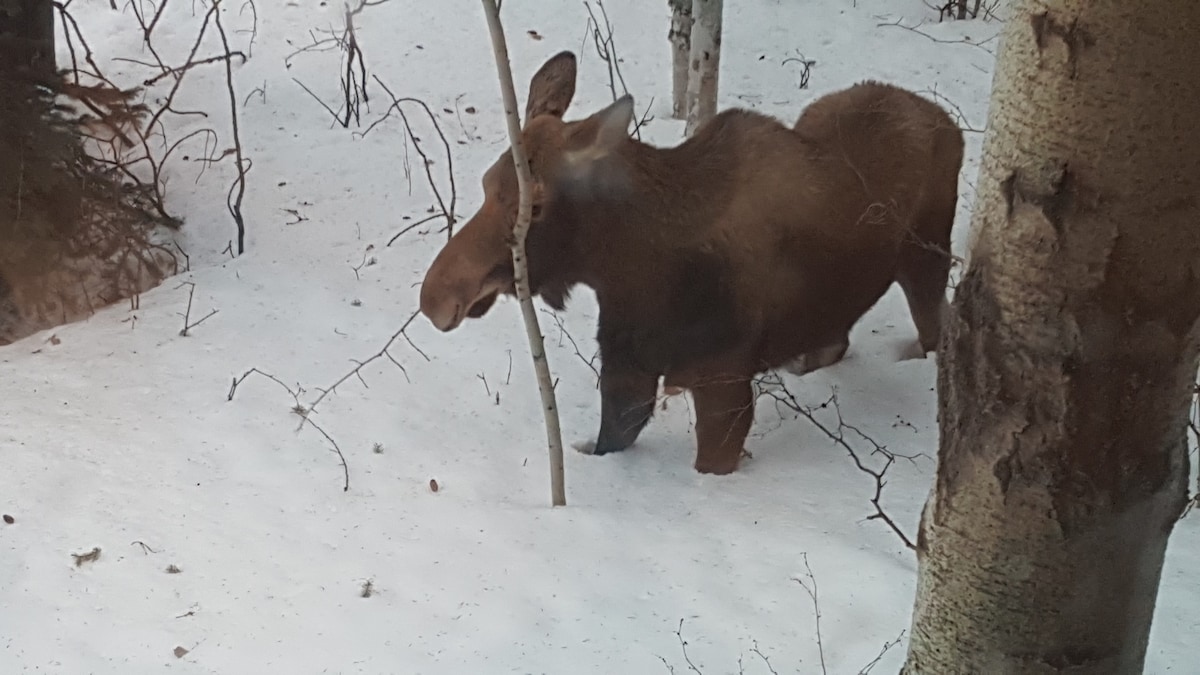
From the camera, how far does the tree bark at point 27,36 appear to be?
15.5 feet

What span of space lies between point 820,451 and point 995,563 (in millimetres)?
2238

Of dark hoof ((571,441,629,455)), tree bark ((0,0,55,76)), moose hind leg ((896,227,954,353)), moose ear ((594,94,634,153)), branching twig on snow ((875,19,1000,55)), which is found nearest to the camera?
moose ear ((594,94,634,153))

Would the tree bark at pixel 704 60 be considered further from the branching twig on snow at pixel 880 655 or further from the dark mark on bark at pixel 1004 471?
the dark mark on bark at pixel 1004 471

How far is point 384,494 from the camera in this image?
362 cm

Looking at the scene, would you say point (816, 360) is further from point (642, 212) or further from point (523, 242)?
point (523, 242)

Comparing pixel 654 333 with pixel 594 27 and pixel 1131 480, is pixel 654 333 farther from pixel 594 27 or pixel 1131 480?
pixel 594 27

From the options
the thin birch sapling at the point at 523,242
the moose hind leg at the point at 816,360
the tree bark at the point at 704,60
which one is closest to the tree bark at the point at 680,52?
the tree bark at the point at 704,60

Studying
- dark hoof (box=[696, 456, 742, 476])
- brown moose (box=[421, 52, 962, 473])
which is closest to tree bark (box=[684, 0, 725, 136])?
brown moose (box=[421, 52, 962, 473])

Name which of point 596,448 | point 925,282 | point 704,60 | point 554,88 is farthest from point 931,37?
point 596,448

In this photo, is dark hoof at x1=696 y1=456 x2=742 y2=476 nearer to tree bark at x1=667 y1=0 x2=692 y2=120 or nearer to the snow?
the snow

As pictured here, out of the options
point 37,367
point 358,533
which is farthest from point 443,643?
point 37,367

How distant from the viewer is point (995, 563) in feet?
5.88

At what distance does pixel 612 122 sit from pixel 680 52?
112 inches

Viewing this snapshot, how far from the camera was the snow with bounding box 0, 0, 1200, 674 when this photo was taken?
2928 millimetres
